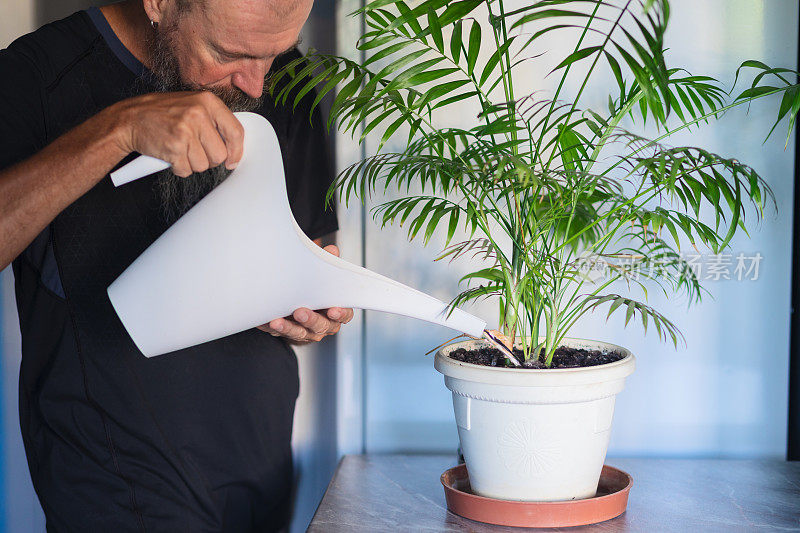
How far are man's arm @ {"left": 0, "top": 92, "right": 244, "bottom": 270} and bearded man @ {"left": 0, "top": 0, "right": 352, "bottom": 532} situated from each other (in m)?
0.11

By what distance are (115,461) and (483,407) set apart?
0.61m

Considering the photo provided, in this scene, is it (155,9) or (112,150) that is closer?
(112,150)

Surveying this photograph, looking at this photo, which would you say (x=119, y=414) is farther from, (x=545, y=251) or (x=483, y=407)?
(x=545, y=251)

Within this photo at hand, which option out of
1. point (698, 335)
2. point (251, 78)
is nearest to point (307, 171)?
point (251, 78)

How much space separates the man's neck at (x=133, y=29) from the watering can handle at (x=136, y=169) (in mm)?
433

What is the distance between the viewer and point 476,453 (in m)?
0.97

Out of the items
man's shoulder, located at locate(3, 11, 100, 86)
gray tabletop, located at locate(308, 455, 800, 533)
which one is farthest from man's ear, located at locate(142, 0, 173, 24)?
gray tabletop, located at locate(308, 455, 800, 533)

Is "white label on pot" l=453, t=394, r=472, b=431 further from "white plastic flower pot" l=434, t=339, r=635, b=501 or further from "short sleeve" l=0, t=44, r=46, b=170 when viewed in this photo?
"short sleeve" l=0, t=44, r=46, b=170

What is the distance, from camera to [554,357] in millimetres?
1035

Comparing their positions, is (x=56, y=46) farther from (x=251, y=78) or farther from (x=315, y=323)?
(x=315, y=323)

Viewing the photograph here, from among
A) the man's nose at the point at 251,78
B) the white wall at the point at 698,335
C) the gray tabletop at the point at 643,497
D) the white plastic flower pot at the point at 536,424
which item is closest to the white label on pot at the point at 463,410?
the white plastic flower pot at the point at 536,424

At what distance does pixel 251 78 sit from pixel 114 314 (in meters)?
0.44

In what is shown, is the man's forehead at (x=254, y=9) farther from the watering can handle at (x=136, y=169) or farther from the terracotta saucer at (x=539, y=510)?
the terracotta saucer at (x=539, y=510)

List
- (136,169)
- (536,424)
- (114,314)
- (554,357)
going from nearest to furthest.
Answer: (136,169), (536,424), (554,357), (114,314)
